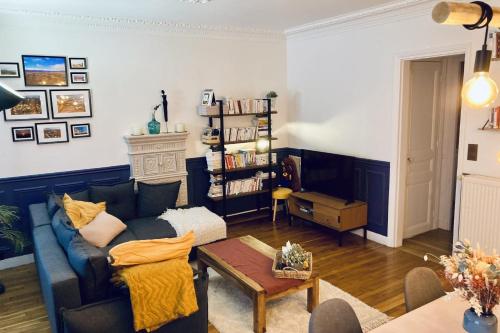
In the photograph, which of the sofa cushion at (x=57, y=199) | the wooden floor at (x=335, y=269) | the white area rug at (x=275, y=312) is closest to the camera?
the white area rug at (x=275, y=312)

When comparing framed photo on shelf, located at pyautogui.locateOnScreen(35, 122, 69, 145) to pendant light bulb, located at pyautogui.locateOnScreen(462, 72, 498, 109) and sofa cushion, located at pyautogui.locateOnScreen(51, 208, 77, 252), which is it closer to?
sofa cushion, located at pyautogui.locateOnScreen(51, 208, 77, 252)

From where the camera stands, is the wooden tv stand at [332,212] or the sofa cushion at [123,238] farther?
the wooden tv stand at [332,212]

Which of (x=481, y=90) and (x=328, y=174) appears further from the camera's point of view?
(x=328, y=174)

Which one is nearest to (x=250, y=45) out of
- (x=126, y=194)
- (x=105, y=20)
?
(x=105, y=20)

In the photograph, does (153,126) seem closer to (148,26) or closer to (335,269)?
(148,26)

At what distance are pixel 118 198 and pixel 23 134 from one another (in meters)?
1.32

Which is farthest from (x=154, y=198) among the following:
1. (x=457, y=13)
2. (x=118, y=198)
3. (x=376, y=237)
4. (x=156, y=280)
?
(x=457, y=13)

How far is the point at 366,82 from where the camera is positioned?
5.21 meters

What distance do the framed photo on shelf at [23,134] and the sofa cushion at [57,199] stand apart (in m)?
0.72

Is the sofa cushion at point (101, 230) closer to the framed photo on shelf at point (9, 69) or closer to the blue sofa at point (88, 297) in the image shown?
the blue sofa at point (88, 297)

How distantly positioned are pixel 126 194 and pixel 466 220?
152 inches

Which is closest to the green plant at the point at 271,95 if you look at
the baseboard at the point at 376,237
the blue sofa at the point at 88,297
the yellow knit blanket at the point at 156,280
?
the baseboard at the point at 376,237

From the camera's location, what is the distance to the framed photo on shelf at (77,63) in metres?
4.92

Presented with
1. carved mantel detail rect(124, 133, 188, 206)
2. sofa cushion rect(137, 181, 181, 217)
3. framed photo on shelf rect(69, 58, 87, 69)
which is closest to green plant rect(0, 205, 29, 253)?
sofa cushion rect(137, 181, 181, 217)
